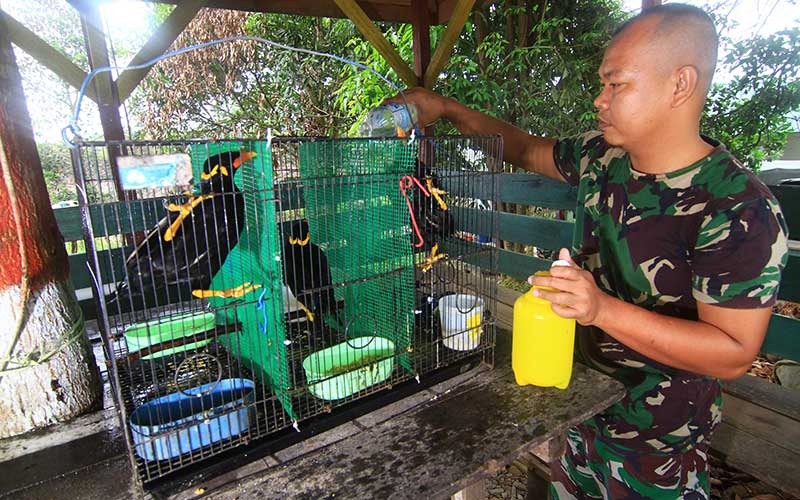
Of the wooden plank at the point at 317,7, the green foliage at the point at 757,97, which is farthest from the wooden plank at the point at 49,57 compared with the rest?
the green foliage at the point at 757,97

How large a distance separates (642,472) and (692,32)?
1.27 metres

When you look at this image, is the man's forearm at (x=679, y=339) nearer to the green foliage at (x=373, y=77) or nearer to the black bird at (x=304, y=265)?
the black bird at (x=304, y=265)

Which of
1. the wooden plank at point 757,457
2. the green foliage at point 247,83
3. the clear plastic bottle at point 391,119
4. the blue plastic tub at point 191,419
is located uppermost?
the green foliage at point 247,83

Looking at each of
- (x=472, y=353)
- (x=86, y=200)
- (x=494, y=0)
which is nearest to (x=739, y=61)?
(x=494, y=0)

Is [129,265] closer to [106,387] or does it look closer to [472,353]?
[106,387]

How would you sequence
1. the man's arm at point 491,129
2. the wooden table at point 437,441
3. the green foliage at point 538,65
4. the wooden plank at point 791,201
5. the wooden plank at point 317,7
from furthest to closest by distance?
1. the green foliage at point 538,65
2. the wooden plank at point 317,7
3. the wooden plank at point 791,201
4. the man's arm at point 491,129
5. the wooden table at point 437,441

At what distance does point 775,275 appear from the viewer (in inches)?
43.2

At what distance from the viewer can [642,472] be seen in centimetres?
134

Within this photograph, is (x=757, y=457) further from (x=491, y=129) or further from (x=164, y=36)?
(x=164, y=36)

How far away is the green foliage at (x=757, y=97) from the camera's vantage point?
154 inches

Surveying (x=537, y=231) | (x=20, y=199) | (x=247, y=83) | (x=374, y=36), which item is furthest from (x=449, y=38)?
(x=247, y=83)

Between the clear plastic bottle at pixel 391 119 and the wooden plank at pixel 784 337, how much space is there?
A: 201 cm

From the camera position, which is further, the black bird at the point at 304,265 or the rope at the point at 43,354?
the black bird at the point at 304,265

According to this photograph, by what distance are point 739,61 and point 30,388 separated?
217 inches
